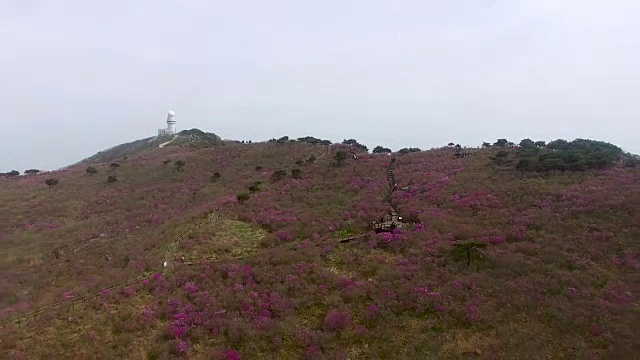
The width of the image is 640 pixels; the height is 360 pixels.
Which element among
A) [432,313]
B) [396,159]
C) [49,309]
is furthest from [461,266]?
[396,159]

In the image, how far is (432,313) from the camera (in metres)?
23.3

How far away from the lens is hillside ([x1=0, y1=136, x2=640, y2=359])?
2120cm

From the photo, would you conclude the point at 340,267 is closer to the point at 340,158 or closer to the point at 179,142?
the point at 340,158

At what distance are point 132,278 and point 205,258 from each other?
5.06 meters

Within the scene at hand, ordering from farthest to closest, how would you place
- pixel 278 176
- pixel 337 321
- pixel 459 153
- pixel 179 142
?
pixel 179 142 → pixel 459 153 → pixel 278 176 → pixel 337 321

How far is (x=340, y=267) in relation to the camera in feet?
95.9

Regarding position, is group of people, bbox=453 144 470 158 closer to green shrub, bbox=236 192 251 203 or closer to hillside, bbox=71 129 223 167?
green shrub, bbox=236 192 251 203

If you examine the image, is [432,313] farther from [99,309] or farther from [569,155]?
[569,155]

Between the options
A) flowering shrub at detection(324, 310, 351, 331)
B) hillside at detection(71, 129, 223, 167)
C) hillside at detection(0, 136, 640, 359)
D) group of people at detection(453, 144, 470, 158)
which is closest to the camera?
hillside at detection(0, 136, 640, 359)

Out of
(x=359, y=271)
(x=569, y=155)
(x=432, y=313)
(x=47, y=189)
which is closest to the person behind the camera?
(x=432, y=313)

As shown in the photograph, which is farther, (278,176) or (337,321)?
(278,176)

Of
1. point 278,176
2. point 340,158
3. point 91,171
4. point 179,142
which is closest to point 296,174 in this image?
point 278,176

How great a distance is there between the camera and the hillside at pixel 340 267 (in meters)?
21.2

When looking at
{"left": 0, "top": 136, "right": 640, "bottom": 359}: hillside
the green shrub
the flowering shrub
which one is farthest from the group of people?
the flowering shrub
